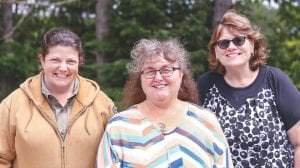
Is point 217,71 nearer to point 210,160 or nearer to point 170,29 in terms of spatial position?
point 210,160

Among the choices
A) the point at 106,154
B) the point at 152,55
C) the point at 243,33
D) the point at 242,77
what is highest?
the point at 243,33

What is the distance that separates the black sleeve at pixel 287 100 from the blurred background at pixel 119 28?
9.16 ft

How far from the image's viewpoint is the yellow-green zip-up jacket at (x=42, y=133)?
3.07 meters

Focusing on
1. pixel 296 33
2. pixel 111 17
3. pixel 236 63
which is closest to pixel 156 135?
pixel 236 63

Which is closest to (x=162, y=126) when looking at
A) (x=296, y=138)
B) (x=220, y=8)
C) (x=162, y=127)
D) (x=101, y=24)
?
(x=162, y=127)

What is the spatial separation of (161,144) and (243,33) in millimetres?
951

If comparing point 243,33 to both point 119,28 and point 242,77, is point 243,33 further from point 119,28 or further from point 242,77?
point 119,28

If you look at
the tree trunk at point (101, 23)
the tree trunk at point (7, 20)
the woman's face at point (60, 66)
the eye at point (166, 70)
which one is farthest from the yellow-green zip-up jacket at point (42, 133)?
the tree trunk at point (7, 20)

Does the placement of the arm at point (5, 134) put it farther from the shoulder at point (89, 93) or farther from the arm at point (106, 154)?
the arm at point (106, 154)

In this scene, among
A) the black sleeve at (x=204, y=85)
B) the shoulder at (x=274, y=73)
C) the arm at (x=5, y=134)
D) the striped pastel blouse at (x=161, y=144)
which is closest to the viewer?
the striped pastel blouse at (x=161, y=144)

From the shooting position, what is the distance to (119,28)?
21.4ft

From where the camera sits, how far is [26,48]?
6.92m

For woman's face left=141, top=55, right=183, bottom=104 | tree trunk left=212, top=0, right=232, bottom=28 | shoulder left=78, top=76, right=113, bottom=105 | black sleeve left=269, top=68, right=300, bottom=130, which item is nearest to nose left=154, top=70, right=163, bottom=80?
woman's face left=141, top=55, right=183, bottom=104

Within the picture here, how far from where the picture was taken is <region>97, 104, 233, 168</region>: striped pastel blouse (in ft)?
9.43
